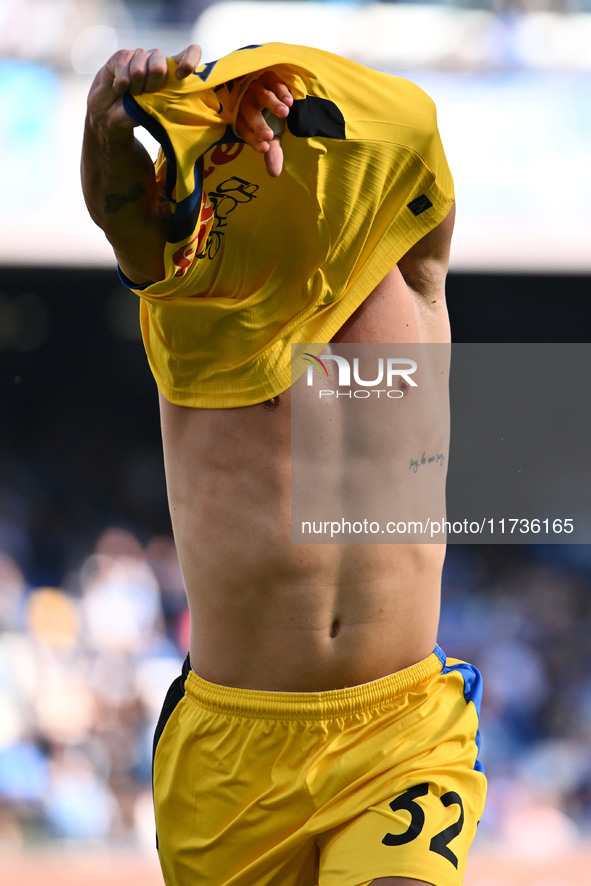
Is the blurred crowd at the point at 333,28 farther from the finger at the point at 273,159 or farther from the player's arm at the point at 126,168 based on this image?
the finger at the point at 273,159

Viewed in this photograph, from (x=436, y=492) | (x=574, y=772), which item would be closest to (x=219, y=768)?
(x=436, y=492)

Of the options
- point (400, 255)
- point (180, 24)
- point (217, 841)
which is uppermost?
point (180, 24)

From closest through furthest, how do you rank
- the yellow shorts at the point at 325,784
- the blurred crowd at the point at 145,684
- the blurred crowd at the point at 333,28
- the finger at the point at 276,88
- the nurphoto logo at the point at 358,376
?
1. the finger at the point at 276,88
2. the yellow shorts at the point at 325,784
3. the nurphoto logo at the point at 358,376
4. the blurred crowd at the point at 145,684
5. the blurred crowd at the point at 333,28

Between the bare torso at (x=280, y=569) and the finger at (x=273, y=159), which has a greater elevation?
the finger at (x=273, y=159)

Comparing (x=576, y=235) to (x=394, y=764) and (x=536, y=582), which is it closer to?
(x=536, y=582)

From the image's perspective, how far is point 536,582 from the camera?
19.6 ft

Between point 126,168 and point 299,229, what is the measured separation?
30cm

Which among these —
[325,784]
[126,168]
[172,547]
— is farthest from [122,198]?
[172,547]

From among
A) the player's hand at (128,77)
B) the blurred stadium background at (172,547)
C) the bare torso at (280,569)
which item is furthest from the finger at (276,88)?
the blurred stadium background at (172,547)

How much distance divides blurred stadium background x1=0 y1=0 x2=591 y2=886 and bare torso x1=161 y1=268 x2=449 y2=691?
324 centimetres

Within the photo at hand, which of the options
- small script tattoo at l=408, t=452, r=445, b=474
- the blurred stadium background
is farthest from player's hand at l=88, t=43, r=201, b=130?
the blurred stadium background

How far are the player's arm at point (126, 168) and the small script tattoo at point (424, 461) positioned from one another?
521 millimetres

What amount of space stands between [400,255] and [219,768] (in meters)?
0.90

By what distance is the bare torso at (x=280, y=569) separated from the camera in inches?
66.1
